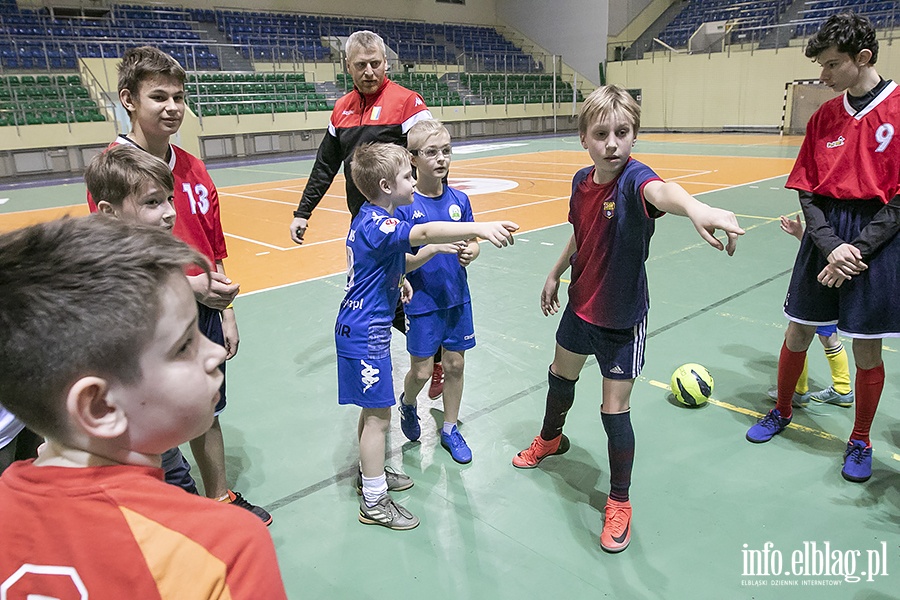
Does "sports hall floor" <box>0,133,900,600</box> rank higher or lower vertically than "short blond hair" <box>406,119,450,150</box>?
lower

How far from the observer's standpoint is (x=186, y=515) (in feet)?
2.85

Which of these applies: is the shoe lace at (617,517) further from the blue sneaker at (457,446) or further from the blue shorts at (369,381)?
the blue shorts at (369,381)

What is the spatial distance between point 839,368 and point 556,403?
1971mm

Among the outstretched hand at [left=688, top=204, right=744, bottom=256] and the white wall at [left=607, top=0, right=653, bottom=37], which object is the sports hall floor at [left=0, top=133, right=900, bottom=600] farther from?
the white wall at [left=607, top=0, right=653, bottom=37]

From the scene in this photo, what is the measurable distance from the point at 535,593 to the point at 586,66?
31.5 metres

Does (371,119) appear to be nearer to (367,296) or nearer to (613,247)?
(367,296)

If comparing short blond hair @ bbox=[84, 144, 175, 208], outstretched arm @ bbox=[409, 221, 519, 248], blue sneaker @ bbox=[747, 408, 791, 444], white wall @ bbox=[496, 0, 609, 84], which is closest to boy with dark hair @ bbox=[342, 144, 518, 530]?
outstretched arm @ bbox=[409, 221, 519, 248]

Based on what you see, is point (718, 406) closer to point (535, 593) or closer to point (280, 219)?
point (535, 593)

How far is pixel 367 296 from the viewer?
270 centimetres

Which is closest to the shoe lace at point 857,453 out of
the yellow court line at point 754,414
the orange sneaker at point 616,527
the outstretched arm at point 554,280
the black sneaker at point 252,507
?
the yellow court line at point 754,414

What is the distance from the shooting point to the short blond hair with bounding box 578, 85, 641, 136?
245 cm

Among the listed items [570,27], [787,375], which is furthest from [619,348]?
[570,27]

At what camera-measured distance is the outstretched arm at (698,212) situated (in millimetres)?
1868

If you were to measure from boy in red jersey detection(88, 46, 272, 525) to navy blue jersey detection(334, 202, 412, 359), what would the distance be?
19.1 inches
